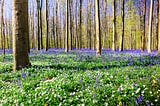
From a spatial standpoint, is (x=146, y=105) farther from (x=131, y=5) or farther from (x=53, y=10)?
(x=53, y=10)

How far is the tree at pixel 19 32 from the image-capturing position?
13.4m

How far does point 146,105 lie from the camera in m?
6.64

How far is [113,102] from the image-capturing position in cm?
670

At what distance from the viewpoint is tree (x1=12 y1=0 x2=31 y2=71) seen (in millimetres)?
13373

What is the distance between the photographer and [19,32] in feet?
44.1

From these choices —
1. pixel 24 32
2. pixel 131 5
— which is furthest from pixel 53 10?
pixel 24 32

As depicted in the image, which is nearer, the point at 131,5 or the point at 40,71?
the point at 40,71

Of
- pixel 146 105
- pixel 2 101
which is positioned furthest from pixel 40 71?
pixel 146 105

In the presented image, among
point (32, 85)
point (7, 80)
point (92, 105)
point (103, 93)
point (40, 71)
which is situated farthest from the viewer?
point (40, 71)

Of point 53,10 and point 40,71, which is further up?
point 53,10

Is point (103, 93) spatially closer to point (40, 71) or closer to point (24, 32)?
point (40, 71)

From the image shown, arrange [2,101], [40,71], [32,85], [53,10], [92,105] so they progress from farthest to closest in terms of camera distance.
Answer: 1. [53,10]
2. [40,71]
3. [32,85]
4. [2,101]
5. [92,105]

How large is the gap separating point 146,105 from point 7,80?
6.66 m

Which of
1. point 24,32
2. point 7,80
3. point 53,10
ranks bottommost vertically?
point 7,80
